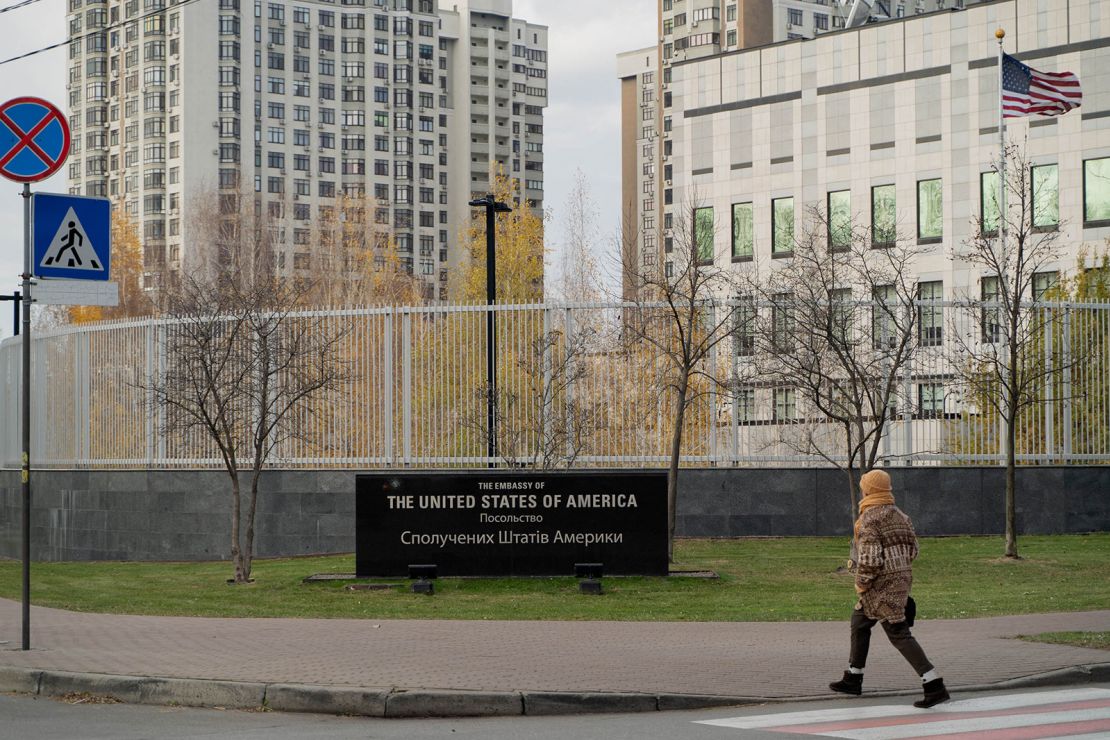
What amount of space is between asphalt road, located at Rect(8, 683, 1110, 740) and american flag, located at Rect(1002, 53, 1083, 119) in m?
29.1

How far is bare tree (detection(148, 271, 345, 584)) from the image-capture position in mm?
22500

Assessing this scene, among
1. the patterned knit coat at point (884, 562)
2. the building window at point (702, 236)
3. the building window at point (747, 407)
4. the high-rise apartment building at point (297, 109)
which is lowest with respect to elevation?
the patterned knit coat at point (884, 562)

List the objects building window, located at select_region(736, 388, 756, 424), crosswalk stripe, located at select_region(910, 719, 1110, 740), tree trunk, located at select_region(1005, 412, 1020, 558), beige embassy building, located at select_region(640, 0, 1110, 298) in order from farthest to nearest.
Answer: beige embassy building, located at select_region(640, 0, 1110, 298) < building window, located at select_region(736, 388, 756, 424) < tree trunk, located at select_region(1005, 412, 1020, 558) < crosswalk stripe, located at select_region(910, 719, 1110, 740)

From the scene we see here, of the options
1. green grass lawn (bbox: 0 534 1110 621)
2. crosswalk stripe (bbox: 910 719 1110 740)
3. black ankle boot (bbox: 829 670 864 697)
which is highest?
black ankle boot (bbox: 829 670 864 697)

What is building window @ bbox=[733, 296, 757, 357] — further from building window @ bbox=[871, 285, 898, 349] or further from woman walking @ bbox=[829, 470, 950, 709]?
woman walking @ bbox=[829, 470, 950, 709]

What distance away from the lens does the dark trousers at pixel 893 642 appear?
10961 mm

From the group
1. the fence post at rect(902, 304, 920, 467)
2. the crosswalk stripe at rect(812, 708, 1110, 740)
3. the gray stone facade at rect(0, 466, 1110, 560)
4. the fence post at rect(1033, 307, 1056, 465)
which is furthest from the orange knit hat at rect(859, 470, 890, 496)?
the fence post at rect(1033, 307, 1056, 465)

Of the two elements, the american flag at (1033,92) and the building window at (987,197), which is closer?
the american flag at (1033,92)

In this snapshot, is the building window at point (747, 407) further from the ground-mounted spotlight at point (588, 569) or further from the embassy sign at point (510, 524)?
the ground-mounted spotlight at point (588, 569)

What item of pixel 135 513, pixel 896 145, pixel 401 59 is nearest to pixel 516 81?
pixel 401 59

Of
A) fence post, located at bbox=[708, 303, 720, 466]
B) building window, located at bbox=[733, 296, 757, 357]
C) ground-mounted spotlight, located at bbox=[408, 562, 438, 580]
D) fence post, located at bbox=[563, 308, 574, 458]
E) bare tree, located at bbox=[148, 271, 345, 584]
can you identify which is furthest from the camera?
fence post, located at bbox=[708, 303, 720, 466]

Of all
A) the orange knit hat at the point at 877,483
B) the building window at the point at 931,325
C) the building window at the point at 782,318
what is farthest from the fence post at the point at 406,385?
the orange knit hat at the point at 877,483

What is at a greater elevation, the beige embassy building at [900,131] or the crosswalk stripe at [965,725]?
the beige embassy building at [900,131]

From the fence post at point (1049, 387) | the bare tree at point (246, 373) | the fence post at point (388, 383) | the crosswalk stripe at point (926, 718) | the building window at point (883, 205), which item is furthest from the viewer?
the building window at point (883, 205)
